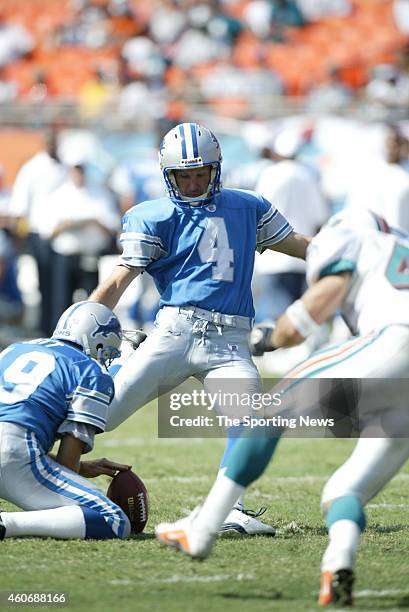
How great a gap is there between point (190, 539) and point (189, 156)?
6.28 ft

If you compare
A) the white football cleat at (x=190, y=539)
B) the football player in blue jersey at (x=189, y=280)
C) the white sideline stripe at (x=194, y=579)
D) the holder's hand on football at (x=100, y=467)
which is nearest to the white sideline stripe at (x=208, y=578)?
the white sideline stripe at (x=194, y=579)

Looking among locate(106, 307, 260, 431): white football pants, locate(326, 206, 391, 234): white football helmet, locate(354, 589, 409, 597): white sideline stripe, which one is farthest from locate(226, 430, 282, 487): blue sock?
locate(106, 307, 260, 431): white football pants

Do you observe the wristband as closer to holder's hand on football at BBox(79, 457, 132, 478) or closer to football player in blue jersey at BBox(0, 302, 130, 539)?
football player in blue jersey at BBox(0, 302, 130, 539)

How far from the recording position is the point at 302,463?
24.6 ft

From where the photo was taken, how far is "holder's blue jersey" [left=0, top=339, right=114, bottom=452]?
15.7 ft

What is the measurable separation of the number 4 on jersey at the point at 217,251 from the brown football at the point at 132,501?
3.27 ft

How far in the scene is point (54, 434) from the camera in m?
4.91

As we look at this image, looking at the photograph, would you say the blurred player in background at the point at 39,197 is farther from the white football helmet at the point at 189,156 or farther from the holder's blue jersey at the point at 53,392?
the holder's blue jersey at the point at 53,392

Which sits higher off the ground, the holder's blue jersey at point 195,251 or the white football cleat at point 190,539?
the holder's blue jersey at point 195,251

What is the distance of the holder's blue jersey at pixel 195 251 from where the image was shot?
5.29 m

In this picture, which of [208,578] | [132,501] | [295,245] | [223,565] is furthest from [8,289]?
[208,578]

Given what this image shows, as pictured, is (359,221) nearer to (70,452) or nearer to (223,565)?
(223,565)

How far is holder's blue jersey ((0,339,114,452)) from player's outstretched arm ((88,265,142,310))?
1.44 feet

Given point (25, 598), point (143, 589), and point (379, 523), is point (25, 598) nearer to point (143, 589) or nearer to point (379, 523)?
point (143, 589)
